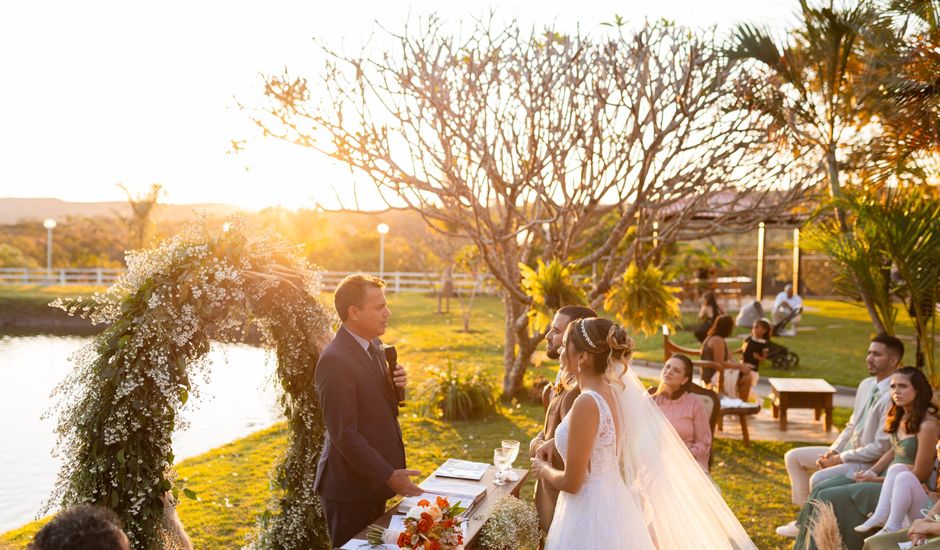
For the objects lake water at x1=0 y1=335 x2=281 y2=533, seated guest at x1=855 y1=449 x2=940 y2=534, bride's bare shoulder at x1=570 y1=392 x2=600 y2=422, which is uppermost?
bride's bare shoulder at x1=570 y1=392 x2=600 y2=422

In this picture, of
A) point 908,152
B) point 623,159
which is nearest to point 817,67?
point 908,152

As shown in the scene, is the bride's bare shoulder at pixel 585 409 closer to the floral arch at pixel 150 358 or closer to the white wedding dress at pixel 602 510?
the white wedding dress at pixel 602 510

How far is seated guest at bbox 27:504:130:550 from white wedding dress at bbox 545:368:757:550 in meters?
1.95

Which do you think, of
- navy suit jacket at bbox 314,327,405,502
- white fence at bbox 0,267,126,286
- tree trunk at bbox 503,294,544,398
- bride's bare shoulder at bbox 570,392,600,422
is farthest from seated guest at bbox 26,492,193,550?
white fence at bbox 0,267,126,286

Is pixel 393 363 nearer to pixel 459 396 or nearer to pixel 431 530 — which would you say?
pixel 431 530

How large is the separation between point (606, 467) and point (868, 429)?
3.19 metres

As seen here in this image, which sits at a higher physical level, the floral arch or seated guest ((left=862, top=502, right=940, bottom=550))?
the floral arch

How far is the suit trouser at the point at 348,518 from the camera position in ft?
12.6

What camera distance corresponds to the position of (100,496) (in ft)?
12.0

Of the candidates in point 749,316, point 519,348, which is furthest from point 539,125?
point 749,316

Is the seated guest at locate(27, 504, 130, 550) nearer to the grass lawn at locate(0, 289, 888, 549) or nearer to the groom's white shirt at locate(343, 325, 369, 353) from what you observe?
the groom's white shirt at locate(343, 325, 369, 353)

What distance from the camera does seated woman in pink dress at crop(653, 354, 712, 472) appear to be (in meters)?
5.93

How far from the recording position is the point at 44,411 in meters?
4.65

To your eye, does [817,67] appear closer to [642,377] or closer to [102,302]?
[642,377]
